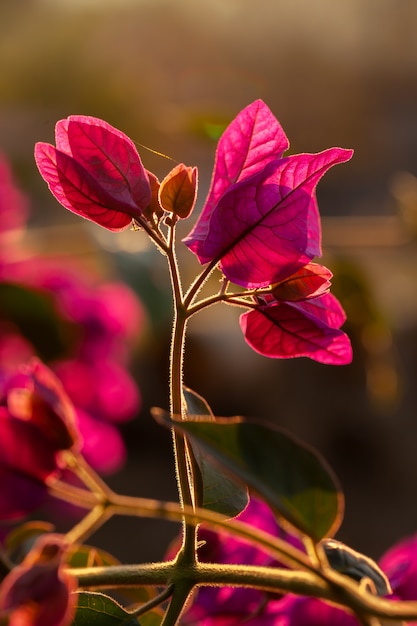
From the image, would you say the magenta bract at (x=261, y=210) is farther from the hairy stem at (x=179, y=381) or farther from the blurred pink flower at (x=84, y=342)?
the blurred pink flower at (x=84, y=342)

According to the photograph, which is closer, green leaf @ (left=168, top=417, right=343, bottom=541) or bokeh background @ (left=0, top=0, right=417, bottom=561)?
green leaf @ (left=168, top=417, right=343, bottom=541)

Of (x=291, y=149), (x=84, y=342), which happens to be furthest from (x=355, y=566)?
(x=291, y=149)

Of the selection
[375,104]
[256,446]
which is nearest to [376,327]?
[256,446]

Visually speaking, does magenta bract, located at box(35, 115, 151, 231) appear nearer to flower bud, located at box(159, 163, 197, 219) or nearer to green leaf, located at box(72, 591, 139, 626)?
flower bud, located at box(159, 163, 197, 219)

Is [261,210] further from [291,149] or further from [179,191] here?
[291,149]

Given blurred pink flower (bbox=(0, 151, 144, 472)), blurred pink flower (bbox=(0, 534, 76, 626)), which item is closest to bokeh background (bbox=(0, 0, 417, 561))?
blurred pink flower (bbox=(0, 151, 144, 472))
